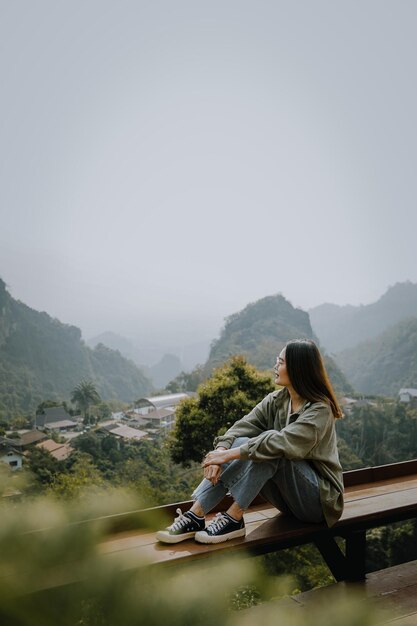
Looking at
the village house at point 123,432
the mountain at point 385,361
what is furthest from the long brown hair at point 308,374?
the mountain at point 385,361

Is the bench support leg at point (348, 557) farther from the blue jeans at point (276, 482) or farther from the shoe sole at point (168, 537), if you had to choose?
the shoe sole at point (168, 537)

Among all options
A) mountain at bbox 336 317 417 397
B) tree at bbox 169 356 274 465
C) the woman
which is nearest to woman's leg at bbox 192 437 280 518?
the woman

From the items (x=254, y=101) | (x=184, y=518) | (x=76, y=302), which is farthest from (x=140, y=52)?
(x=184, y=518)

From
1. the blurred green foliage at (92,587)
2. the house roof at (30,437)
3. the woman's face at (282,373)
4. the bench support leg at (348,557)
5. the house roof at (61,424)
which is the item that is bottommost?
the house roof at (30,437)

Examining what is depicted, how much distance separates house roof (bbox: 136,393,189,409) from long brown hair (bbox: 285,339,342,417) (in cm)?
2244

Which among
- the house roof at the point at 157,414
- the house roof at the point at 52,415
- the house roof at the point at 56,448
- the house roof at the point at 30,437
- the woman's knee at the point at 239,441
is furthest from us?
the house roof at the point at 157,414

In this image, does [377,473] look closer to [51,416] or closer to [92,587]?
[92,587]

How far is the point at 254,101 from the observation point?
3766 centimetres

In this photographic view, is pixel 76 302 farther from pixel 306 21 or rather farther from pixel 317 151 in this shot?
pixel 306 21

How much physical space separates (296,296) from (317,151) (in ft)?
31.5

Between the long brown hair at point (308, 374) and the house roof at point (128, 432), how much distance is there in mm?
19993

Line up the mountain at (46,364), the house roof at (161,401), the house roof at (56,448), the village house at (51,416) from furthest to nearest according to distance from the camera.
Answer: the mountain at (46,364)
the house roof at (161,401)
the village house at (51,416)
the house roof at (56,448)

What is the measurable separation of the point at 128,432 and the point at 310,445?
20.9 metres

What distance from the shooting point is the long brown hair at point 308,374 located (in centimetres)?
210
